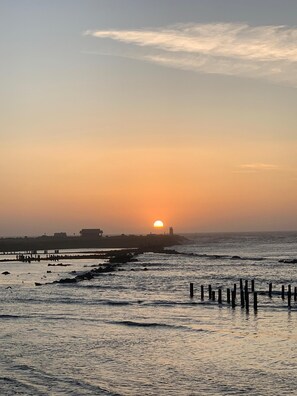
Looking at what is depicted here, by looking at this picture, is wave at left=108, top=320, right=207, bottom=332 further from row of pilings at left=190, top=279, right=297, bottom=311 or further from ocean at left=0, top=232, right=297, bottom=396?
row of pilings at left=190, top=279, right=297, bottom=311

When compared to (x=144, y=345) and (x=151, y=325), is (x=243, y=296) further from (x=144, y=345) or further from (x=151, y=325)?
(x=144, y=345)

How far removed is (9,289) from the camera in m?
74.6

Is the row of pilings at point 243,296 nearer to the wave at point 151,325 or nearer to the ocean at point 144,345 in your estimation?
the ocean at point 144,345

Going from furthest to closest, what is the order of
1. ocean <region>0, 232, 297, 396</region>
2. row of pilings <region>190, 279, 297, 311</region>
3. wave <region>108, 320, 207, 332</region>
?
row of pilings <region>190, 279, 297, 311</region>
wave <region>108, 320, 207, 332</region>
ocean <region>0, 232, 297, 396</region>

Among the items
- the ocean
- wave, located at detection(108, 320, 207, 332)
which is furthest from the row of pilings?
wave, located at detection(108, 320, 207, 332)

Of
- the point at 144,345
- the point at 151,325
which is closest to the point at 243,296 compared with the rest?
the point at 151,325

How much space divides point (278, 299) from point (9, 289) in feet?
110

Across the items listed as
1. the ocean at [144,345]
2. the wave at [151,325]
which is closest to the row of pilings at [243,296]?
the ocean at [144,345]

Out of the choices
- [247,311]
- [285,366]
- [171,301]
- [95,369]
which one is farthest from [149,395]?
[171,301]

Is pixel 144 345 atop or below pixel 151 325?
below

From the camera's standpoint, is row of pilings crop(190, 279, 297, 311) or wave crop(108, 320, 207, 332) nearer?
wave crop(108, 320, 207, 332)

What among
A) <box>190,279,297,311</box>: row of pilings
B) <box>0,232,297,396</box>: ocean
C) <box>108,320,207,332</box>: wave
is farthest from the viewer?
<box>190,279,297,311</box>: row of pilings

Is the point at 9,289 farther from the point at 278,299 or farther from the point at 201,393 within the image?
the point at 201,393

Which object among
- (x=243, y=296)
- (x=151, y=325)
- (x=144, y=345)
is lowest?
(x=144, y=345)
